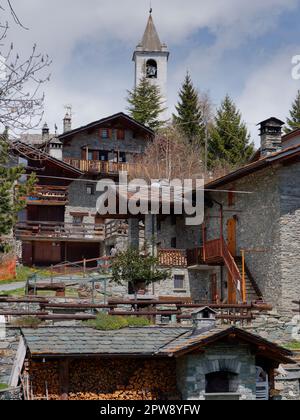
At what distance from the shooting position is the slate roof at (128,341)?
672 inches

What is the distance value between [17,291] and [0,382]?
585 inches

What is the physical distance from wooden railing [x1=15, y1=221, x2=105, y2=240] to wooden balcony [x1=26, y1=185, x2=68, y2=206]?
1.45 meters

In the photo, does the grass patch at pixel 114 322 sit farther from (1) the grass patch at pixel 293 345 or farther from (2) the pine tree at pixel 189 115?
(2) the pine tree at pixel 189 115

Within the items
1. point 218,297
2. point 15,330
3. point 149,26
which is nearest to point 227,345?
point 15,330

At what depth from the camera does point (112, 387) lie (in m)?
17.8

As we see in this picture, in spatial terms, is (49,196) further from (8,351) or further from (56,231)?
(8,351)

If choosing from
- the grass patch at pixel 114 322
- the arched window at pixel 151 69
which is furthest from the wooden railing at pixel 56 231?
the arched window at pixel 151 69

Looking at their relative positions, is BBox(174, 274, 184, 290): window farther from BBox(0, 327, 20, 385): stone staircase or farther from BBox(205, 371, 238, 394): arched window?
BBox(205, 371, 238, 394): arched window

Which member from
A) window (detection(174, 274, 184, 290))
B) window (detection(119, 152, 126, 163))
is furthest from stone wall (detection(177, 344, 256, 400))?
window (detection(119, 152, 126, 163))

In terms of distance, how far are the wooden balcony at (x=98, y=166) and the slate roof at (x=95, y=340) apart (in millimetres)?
32207

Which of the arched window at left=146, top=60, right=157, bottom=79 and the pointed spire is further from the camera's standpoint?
the pointed spire

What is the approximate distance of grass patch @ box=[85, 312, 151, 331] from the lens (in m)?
19.2

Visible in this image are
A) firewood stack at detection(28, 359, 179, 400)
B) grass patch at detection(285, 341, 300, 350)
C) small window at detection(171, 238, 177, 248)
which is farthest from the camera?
small window at detection(171, 238, 177, 248)
